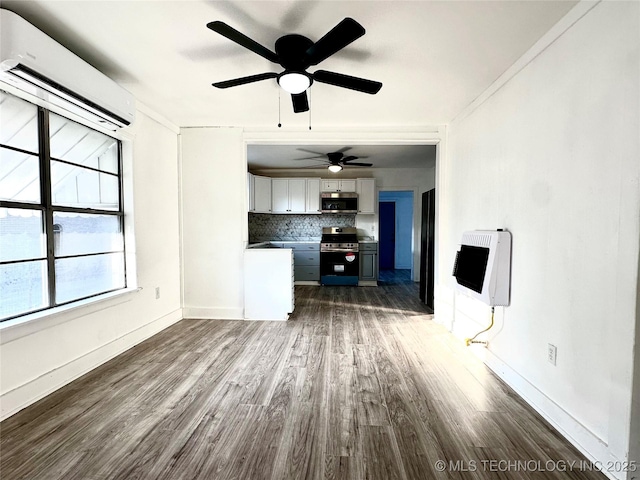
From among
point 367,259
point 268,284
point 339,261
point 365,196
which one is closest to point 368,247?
point 367,259

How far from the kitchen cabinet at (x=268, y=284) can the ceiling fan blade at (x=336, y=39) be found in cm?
237

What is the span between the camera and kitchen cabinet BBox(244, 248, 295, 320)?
3.79 meters

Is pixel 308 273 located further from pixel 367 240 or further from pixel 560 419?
pixel 560 419

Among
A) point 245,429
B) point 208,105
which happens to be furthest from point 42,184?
point 245,429

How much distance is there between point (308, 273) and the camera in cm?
614

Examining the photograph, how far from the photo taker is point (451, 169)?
11.5 ft

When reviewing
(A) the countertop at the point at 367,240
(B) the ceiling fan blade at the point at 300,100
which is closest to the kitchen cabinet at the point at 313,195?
(A) the countertop at the point at 367,240

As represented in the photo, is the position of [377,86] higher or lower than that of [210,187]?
higher

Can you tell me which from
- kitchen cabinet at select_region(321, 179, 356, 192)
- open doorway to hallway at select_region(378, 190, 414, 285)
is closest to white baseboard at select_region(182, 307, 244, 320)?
kitchen cabinet at select_region(321, 179, 356, 192)

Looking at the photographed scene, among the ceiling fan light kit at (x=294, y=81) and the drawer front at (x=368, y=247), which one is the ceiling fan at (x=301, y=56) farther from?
the drawer front at (x=368, y=247)

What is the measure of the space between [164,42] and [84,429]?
8.19 ft

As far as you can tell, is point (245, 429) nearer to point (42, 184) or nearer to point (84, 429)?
point (84, 429)

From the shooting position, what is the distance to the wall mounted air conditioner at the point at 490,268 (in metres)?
2.28

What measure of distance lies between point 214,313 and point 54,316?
1907mm
